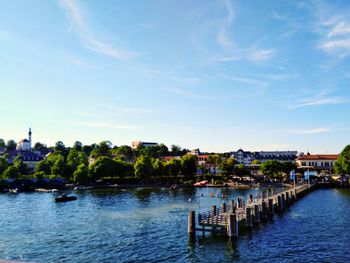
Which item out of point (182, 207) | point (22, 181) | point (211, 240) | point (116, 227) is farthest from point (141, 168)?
point (211, 240)

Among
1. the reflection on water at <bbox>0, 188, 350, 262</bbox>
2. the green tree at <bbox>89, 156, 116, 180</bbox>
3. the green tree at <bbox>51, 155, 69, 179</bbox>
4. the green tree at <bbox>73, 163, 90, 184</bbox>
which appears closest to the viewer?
the reflection on water at <bbox>0, 188, 350, 262</bbox>

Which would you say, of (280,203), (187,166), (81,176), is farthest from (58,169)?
(280,203)

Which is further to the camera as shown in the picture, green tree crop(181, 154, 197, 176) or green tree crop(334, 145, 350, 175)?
green tree crop(181, 154, 197, 176)

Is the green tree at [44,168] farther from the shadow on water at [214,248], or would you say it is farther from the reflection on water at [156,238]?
the shadow on water at [214,248]

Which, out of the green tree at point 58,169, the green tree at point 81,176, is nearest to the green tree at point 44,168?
the green tree at point 58,169

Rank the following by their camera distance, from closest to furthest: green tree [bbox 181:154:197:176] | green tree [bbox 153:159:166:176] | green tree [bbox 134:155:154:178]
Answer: green tree [bbox 134:155:154:178]
green tree [bbox 153:159:166:176]
green tree [bbox 181:154:197:176]

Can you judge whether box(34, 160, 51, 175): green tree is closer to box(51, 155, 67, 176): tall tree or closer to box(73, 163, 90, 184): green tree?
box(51, 155, 67, 176): tall tree

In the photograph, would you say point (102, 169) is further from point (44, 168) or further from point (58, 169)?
point (44, 168)

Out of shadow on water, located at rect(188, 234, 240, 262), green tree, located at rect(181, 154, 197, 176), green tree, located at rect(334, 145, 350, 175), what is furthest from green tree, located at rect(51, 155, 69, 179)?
shadow on water, located at rect(188, 234, 240, 262)

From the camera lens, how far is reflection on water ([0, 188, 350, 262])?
1597 inches

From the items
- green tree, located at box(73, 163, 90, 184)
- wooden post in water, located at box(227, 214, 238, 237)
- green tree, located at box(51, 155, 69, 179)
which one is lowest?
wooden post in water, located at box(227, 214, 238, 237)

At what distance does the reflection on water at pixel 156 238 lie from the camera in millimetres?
40562

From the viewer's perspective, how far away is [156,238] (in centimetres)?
4931

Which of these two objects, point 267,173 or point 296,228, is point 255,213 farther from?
point 267,173
